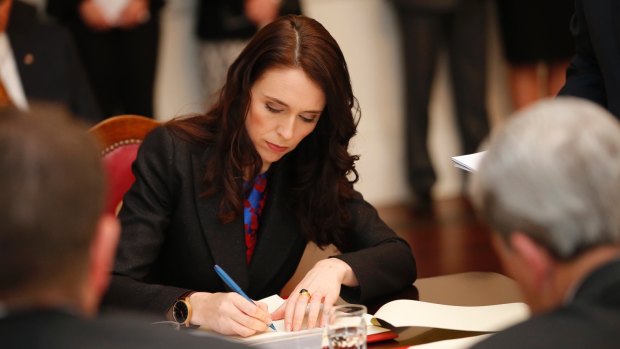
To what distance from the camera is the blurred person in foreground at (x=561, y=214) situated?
1.43 metres

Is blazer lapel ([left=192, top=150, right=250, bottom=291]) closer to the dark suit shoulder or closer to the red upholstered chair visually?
the red upholstered chair

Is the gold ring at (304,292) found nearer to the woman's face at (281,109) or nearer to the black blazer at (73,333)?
the woman's face at (281,109)

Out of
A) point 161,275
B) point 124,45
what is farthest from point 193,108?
point 161,275

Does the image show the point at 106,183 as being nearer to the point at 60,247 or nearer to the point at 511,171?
the point at 60,247

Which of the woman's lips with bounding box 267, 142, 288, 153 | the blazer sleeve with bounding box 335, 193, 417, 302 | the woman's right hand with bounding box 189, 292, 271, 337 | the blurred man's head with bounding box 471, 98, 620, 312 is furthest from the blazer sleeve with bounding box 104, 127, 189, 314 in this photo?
the blurred man's head with bounding box 471, 98, 620, 312

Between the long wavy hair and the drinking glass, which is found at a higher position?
the long wavy hair

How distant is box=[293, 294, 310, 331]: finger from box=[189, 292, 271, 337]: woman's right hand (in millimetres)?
58


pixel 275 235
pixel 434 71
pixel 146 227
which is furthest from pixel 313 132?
pixel 434 71

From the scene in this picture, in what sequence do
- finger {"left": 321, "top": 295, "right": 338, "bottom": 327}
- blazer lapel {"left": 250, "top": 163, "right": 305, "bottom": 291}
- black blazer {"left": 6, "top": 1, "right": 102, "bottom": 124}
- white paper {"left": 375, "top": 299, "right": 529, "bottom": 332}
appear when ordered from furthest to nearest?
black blazer {"left": 6, "top": 1, "right": 102, "bottom": 124}, blazer lapel {"left": 250, "top": 163, "right": 305, "bottom": 291}, finger {"left": 321, "top": 295, "right": 338, "bottom": 327}, white paper {"left": 375, "top": 299, "right": 529, "bottom": 332}

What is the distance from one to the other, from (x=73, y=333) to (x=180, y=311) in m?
1.21

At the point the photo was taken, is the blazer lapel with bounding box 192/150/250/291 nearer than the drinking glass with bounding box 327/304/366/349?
No

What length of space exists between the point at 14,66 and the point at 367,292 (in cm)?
Result: 233

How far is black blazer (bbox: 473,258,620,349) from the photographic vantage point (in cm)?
140

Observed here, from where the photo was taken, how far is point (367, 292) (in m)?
2.61
